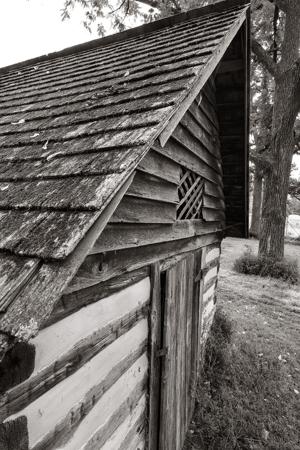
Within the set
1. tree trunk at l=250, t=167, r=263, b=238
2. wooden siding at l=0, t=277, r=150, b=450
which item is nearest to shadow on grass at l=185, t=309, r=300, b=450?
wooden siding at l=0, t=277, r=150, b=450

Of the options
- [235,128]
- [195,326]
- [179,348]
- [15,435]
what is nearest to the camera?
[15,435]

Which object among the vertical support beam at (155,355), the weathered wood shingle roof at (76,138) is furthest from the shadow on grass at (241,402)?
the weathered wood shingle roof at (76,138)

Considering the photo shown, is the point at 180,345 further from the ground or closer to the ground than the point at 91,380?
closer to the ground

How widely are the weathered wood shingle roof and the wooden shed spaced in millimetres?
10

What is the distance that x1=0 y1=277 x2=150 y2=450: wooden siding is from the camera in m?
1.55

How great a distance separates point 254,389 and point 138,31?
6.08 m

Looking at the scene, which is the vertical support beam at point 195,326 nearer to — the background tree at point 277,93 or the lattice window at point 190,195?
the lattice window at point 190,195

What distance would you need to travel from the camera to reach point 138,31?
4.87 meters

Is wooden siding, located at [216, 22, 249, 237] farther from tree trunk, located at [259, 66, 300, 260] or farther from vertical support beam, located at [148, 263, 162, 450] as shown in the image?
tree trunk, located at [259, 66, 300, 260]

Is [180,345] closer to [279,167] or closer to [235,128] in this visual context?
[235,128]

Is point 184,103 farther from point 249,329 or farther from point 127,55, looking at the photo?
point 249,329

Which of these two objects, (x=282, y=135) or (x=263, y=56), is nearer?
(x=263, y=56)

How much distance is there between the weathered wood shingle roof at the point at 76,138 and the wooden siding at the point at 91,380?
1.82 feet

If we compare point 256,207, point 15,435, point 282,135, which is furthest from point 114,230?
point 256,207
